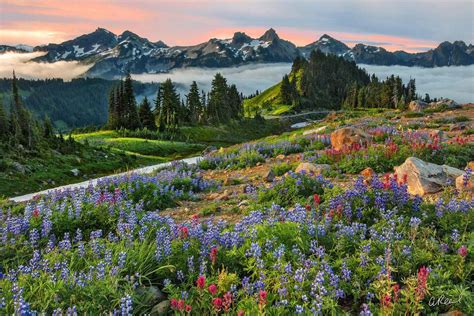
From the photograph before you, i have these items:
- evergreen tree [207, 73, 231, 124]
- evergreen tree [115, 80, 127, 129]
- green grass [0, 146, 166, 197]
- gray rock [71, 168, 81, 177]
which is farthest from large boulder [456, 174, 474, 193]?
evergreen tree [207, 73, 231, 124]

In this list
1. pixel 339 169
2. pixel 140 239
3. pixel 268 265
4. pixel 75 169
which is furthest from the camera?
pixel 75 169

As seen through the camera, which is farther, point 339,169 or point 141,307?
point 339,169

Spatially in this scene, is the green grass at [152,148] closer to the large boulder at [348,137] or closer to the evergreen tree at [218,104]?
the large boulder at [348,137]

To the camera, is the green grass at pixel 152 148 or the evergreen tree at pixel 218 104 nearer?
the green grass at pixel 152 148

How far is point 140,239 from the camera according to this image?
7.31 metres

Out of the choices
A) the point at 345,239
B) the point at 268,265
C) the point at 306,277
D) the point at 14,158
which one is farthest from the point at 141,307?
the point at 14,158

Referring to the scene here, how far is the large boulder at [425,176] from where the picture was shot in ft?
34.7

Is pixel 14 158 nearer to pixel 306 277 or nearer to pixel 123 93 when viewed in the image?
pixel 306 277

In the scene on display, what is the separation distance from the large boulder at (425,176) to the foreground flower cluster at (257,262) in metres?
2.55

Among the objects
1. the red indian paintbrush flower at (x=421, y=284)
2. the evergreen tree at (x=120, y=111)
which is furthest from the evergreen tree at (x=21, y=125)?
the red indian paintbrush flower at (x=421, y=284)

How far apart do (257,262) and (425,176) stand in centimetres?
708

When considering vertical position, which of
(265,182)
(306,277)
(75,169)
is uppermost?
(306,277)

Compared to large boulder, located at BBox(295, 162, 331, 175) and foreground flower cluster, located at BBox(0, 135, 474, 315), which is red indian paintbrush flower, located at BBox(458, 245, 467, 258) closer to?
foreground flower cluster, located at BBox(0, 135, 474, 315)

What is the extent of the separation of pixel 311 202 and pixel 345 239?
275 cm
